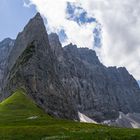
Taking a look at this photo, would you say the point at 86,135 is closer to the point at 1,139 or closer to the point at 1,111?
the point at 1,139

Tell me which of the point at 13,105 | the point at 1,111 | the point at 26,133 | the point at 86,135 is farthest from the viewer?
the point at 13,105

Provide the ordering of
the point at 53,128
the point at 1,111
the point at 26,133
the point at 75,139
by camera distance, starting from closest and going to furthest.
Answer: the point at 75,139, the point at 26,133, the point at 53,128, the point at 1,111

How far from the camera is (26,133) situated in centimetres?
5297

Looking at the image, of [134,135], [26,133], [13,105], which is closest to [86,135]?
[134,135]

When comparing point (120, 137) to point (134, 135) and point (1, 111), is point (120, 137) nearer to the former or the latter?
point (134, 135)

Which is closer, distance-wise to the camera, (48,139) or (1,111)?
(48,139)

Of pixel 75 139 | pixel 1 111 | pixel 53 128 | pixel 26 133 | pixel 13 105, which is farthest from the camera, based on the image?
pixel 13 105

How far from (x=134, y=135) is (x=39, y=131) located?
13766mm

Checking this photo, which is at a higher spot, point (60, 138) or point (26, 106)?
point (26, 106)

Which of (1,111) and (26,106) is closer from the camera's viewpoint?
(1,111)

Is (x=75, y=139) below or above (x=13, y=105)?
below

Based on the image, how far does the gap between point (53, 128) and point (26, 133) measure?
5765mm

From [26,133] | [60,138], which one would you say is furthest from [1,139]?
[60,138]

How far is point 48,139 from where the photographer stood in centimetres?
4609
